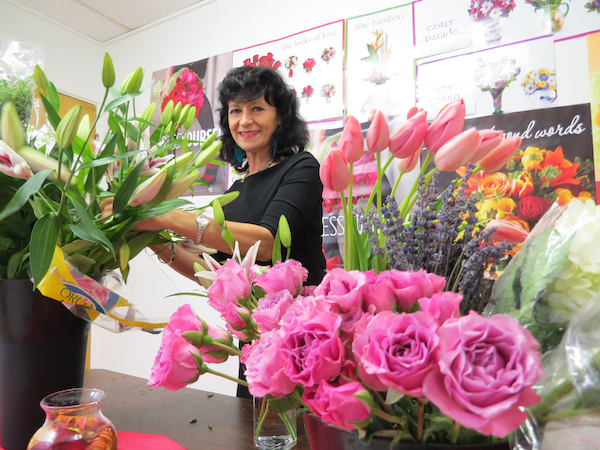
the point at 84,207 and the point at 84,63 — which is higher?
the point at 84,63

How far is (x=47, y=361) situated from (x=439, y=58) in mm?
1963

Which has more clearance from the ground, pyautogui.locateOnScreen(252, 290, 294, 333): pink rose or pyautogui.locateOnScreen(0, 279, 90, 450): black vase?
pyautogui.locateOnScreen(252, 290, 294, 333): pink rose

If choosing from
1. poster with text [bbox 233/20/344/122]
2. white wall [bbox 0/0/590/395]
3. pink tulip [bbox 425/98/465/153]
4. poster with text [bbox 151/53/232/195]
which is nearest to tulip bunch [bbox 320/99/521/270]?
pink tulip [bbox 425/98/465/153]

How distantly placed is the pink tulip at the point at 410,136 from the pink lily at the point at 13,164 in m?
0.43

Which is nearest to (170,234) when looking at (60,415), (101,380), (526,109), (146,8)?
(60,415)

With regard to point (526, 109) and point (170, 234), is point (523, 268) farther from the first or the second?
point (526, 109)

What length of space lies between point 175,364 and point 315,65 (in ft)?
7.39

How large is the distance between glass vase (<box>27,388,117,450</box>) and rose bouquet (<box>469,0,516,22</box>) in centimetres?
204

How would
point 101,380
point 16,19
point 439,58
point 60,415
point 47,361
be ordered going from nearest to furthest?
point 60,415
point 47,361
point 101,380
point 439,58
point 16,19

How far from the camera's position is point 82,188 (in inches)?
25.0

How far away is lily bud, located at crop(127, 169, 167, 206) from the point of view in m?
0.55

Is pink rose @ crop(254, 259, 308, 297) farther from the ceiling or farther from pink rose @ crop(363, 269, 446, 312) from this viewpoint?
the ceiling

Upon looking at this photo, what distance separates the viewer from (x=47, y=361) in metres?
0.59

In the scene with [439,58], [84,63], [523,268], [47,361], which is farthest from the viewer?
[84,63]
